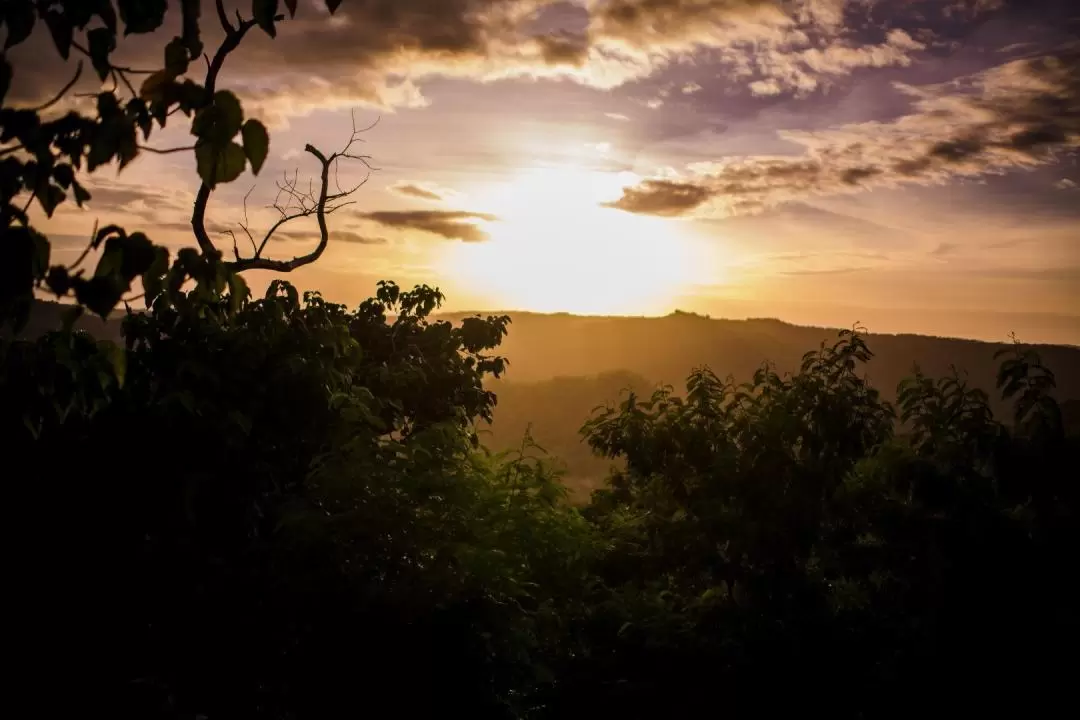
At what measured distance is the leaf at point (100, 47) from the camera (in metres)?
2.69

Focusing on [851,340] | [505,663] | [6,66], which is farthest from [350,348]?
[851,340]

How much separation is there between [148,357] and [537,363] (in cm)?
11819

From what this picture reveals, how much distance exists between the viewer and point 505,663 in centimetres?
675

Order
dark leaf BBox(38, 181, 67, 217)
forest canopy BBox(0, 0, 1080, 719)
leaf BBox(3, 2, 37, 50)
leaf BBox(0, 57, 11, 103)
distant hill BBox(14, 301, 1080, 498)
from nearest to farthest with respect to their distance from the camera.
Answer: leaf BBox(0, 57, 11, 103)
leaf BBox(3, 2, 37, 50)
dark leaf BBox(38, 181, 67, 217)
forest canopy BBox(0, 0, 1080, 719)
distant hill BBox(14, 301, 1080, 498)

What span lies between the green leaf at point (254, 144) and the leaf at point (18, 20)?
85cm

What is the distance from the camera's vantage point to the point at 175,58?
266cm

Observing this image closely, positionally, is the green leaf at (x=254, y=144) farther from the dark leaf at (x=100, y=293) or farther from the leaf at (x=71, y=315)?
the leaf at (x=71, y=315)

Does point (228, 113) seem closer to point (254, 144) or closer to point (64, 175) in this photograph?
point (254, 144)

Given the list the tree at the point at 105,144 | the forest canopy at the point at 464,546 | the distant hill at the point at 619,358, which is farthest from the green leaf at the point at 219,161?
the distant hill at the point at 619,358

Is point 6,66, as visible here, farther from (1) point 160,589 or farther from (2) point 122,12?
(1) point 160,589

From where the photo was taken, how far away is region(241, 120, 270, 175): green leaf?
2551mm

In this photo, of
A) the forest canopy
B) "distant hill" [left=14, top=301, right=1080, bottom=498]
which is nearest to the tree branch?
the forest canopy

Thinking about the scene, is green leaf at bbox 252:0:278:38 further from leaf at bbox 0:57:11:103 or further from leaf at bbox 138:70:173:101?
leaf at bbox 0:57:11:103

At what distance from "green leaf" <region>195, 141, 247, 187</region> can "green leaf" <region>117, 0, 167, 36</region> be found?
0.57 meters
